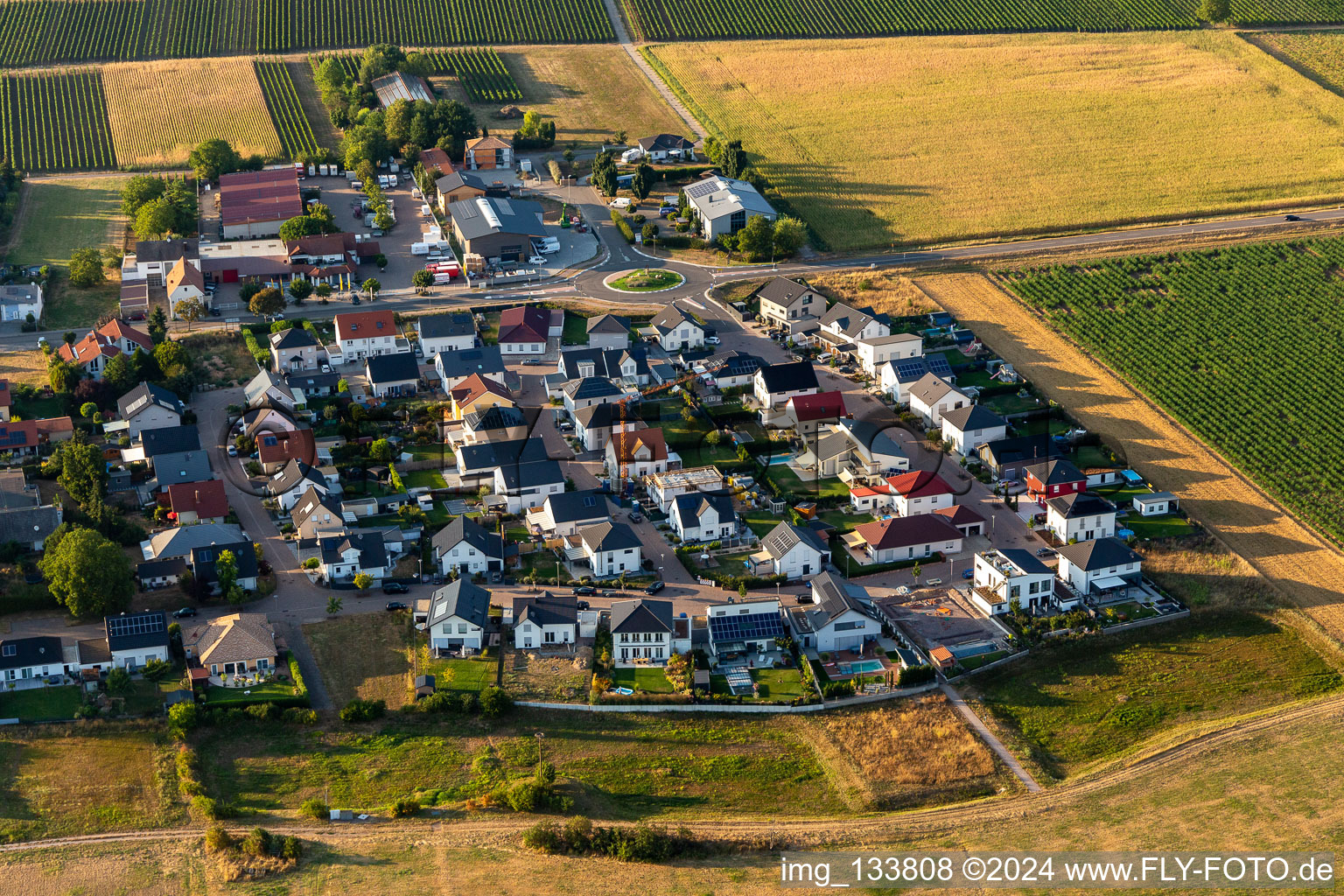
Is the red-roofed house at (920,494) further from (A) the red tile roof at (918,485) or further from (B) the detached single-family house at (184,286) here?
(B) the detached single-family house at (184,286)

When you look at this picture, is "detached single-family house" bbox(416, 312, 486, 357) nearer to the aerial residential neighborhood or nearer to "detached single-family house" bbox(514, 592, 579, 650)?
the aerial residential neighborhood

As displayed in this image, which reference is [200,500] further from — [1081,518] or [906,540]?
[1081,518]

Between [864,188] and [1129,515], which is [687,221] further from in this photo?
[1129,515]

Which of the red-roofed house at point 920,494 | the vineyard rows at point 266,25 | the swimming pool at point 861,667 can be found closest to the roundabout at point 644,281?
the red-roofed house at point 920,494

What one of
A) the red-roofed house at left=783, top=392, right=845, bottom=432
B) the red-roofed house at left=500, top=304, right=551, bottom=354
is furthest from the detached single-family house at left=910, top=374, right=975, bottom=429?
the red-roofed house at left=500, top=304, right=551, bottom=354

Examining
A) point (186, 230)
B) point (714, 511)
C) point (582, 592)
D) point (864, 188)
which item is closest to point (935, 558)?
point (714, 511)

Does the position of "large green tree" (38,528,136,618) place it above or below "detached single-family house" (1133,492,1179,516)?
above
